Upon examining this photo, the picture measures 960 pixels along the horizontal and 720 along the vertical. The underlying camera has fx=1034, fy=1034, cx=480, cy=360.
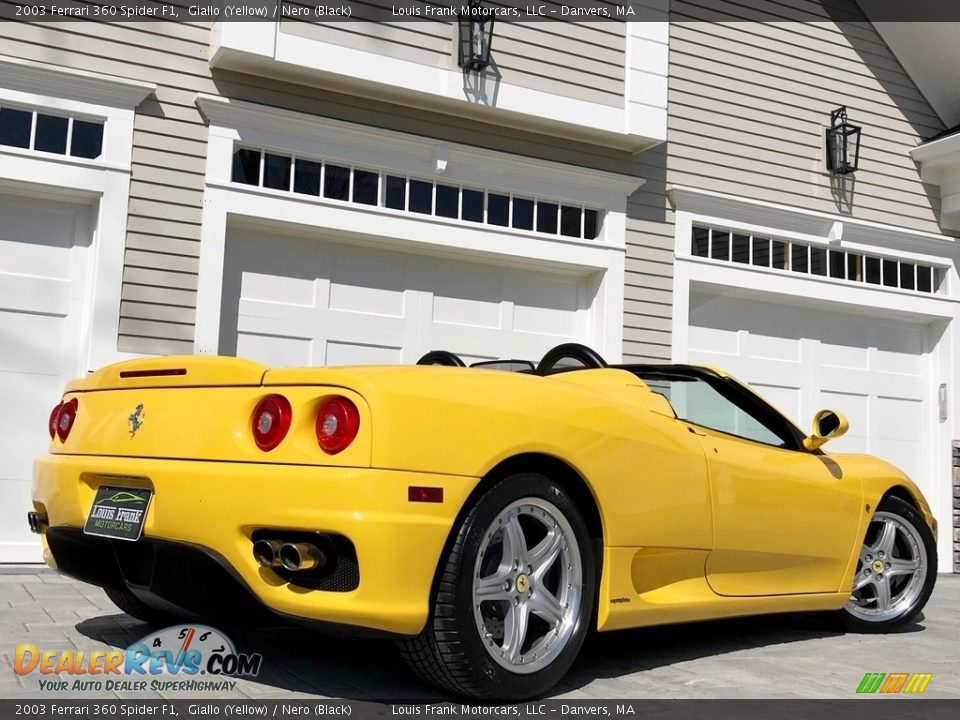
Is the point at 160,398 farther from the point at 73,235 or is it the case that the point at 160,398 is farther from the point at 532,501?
the point at 73,235

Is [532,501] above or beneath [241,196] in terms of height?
beneath

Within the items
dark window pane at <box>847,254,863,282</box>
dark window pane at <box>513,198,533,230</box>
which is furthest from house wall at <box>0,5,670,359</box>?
dark window pane at <box>847,254,863,282</box>

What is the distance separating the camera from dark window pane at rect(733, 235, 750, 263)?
910 centimetres

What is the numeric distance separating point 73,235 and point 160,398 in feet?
13.4

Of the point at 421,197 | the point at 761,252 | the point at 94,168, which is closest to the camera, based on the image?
the point at 94,168

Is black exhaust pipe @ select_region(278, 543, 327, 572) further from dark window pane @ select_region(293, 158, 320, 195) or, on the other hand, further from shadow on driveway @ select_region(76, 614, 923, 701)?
dark window pane @ select_region(293, 158, 320, 195)

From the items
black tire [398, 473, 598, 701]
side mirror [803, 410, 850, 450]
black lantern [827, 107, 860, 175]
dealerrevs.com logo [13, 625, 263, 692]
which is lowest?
dealerrevs.com logo [13, 625, 263, 692]

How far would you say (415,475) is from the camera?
284 cm

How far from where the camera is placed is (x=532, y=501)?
3.14 metres

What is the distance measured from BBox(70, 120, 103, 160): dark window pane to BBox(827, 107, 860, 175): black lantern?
6342 millimetres

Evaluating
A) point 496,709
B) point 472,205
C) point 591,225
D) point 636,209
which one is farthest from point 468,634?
point 636,209

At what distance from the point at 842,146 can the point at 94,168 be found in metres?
6.47

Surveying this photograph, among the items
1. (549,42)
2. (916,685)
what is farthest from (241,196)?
(916,685)

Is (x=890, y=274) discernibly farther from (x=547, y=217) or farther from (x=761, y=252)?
(x=547, y=217)
